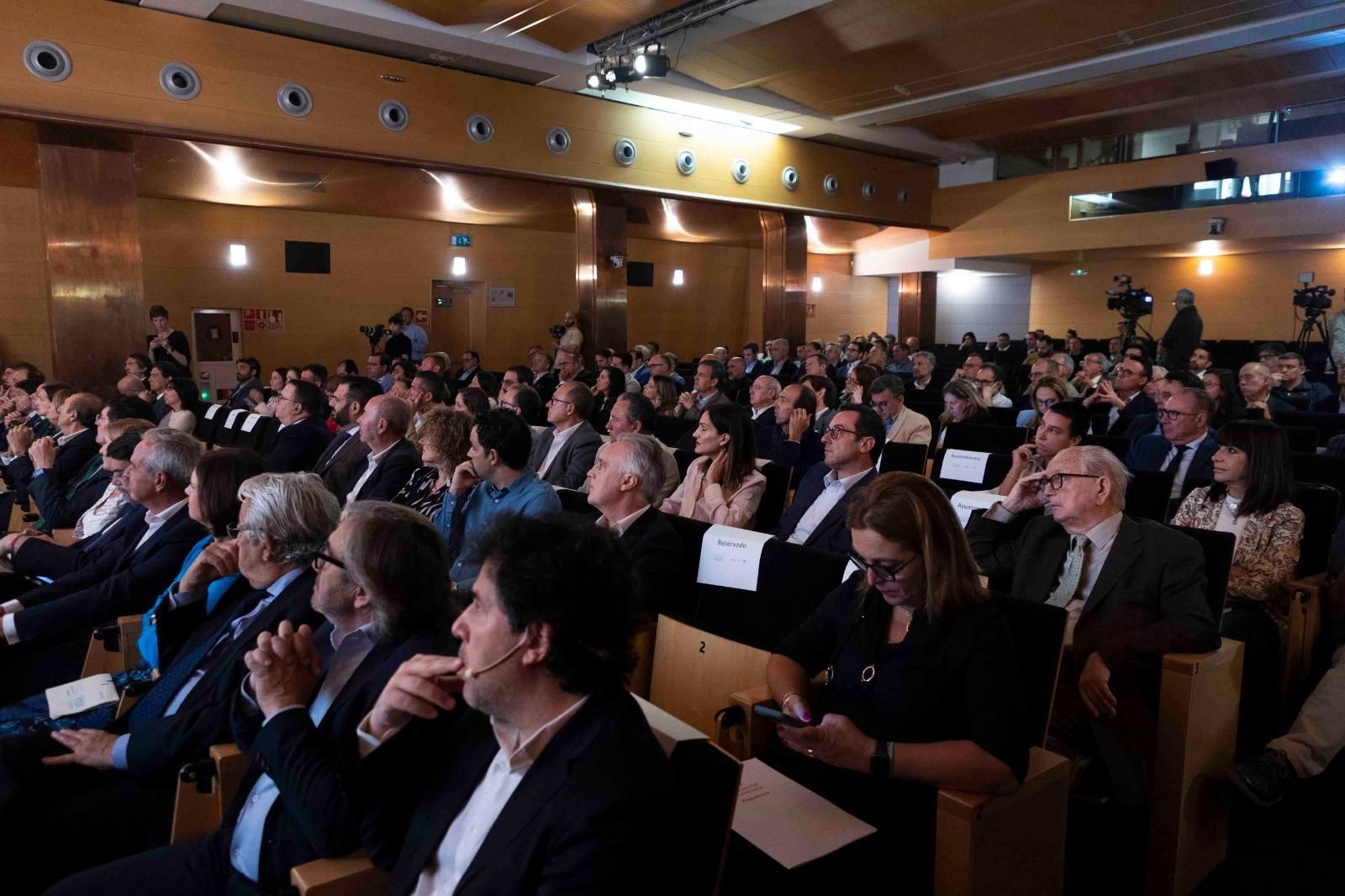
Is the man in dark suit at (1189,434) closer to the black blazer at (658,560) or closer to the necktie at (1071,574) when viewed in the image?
the necktie at (1071,574)

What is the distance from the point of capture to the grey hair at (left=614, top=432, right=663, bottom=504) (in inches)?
111

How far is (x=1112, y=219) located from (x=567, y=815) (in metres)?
14.5

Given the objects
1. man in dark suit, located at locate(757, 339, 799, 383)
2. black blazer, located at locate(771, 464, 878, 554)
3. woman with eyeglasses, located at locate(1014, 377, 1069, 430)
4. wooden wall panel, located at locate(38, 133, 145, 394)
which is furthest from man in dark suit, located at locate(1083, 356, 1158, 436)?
wooden wall panel, located at locate(38, 133, 145, 394)

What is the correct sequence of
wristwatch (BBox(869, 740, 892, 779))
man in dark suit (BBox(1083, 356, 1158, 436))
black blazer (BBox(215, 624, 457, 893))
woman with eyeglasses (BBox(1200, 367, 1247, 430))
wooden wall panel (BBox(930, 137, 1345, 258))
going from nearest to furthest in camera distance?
black blazer (BBox(215, 624, 457, 893)) → wristwatch (BBox(869, 740, 892, 779)) → woman with eyeglasses (BBox(1200, 367, 1247, 430)) → man in dark suit (BBox(1083, 356, 1158, 436)) → wooden wall panel (BBox(930, 137, 1345, 258))

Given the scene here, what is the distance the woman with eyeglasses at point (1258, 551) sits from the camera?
298cm

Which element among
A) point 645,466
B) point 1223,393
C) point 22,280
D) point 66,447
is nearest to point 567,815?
point 645,466

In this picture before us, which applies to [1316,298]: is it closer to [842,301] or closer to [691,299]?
[842,301]

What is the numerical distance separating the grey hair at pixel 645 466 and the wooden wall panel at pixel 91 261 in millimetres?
7258

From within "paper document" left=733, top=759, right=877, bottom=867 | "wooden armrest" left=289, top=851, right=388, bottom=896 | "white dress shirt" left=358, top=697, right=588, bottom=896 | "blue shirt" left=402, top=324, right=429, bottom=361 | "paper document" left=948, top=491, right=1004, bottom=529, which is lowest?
"paper document" left=733, top=759, right=877, bottom=867

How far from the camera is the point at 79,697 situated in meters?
2.32

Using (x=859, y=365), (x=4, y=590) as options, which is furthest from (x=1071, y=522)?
(x=859, y=365)

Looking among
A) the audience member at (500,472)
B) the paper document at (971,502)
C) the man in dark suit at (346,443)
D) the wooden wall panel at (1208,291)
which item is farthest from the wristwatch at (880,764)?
the wooden wall panel at (1208,291)

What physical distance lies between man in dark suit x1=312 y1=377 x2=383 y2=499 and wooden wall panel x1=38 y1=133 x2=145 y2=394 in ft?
13.7

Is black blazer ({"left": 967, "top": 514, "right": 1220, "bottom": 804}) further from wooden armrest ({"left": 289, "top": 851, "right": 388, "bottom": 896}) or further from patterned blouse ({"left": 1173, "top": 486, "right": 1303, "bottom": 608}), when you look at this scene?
wooden armrest ({"left": 289, "top": 851, "right": 388, "bottom": 896})
